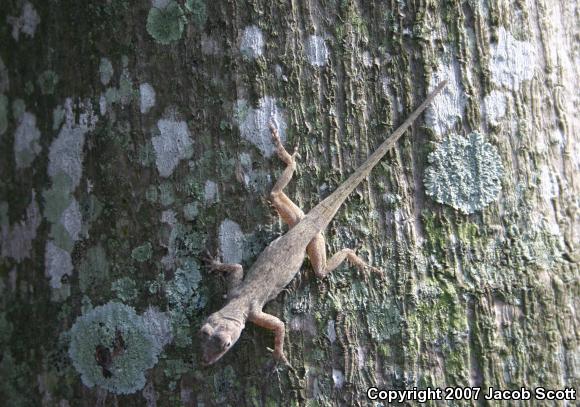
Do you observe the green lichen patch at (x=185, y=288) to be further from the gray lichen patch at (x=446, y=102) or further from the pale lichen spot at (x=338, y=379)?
the gray lichen patch at (x=446, y=102)

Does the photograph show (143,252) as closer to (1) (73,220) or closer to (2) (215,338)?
(1) (73,220)

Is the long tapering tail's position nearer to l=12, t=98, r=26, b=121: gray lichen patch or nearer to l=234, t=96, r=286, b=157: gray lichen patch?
l=234, t=96, r=286, b=157: gray lichen patch

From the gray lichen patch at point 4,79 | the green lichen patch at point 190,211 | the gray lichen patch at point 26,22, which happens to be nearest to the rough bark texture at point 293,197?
the green lichen patch at point 190,211

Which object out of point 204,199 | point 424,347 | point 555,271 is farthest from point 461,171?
point 204,199

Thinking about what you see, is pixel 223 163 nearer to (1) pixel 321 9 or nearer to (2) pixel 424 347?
(1) pixel 321 9

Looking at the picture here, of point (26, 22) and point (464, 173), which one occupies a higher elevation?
point (26, 22)

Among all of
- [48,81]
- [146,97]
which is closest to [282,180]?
[146,97]

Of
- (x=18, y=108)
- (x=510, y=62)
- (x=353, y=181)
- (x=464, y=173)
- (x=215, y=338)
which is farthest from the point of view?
(x=18, y=108)
